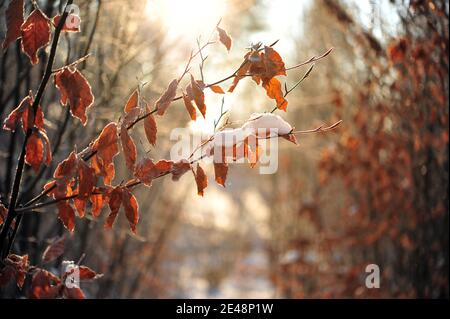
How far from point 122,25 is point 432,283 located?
2750 mm

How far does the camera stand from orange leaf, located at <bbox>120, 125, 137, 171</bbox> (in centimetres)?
138

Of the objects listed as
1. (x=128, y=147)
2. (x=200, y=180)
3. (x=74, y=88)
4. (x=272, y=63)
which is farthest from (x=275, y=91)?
(x=74, y=88)

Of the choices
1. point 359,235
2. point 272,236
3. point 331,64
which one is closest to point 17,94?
point 359,235

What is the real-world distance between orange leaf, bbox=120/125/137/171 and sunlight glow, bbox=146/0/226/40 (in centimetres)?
177

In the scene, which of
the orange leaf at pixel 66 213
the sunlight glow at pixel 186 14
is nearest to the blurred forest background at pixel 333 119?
the sunlight glow at pixel 186 14

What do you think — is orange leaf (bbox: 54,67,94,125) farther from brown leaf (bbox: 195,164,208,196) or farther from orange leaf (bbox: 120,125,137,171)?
brown leaf (bbox: 195,164,208,196)

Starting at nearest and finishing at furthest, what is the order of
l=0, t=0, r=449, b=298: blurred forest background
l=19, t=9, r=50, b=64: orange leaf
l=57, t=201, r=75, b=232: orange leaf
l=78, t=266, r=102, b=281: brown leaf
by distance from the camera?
l=19, t=9, r=50, b=64: orange leaf < l=57, t=201, r=75, b=232: orange leaf < l=78, t=266, r=102, b=281: brown leaf < l=0, t=0, r=449, b=298: blurred forest background

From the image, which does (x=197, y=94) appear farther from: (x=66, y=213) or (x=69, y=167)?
(x=66, y=213)

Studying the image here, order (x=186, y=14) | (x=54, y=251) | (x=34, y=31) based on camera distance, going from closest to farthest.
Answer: (x=34, y=31) < (x=54, y=251) < (x=186, y=14)

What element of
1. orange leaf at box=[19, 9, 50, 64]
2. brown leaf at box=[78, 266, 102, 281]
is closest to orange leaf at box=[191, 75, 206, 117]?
orange leaf at box=[19, 9, 50, 64]

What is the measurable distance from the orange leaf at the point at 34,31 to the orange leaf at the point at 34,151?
20 centimetres

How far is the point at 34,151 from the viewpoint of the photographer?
4.57ft

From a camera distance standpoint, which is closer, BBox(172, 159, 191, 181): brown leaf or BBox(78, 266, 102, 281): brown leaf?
BBox(172, 159, 191, 181): brown leaf

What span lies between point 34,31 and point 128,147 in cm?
38
